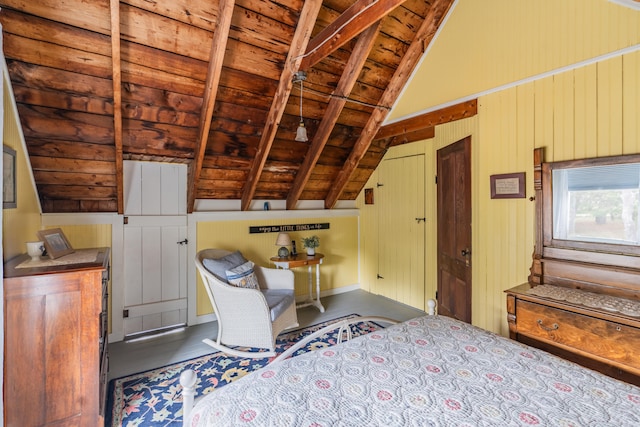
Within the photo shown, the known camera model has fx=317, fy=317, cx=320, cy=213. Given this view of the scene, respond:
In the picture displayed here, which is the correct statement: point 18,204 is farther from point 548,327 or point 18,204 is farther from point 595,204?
point 595,204

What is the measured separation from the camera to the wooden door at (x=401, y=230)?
4117 mm

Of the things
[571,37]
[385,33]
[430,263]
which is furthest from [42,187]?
[571,37]

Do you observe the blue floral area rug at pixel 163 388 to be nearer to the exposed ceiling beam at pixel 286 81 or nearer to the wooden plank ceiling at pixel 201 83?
the wooden plank ceiling at pixel 201 83

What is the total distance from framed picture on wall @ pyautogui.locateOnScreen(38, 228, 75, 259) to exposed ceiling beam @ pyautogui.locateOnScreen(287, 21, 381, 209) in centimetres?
238

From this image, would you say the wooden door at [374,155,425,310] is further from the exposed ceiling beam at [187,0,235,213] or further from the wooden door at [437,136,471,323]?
the exposed ceiling beam at [187,0,235,213]

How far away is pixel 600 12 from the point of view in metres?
2.13

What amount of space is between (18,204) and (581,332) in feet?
12.4

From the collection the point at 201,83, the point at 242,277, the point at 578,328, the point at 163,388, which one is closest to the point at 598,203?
the point at 578,328

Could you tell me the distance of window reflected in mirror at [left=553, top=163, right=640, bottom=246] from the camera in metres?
2.02

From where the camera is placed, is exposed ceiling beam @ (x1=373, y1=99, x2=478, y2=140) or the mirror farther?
exposed ceiling beam @ (x1=373, y1=99, x2=478, y2=140)

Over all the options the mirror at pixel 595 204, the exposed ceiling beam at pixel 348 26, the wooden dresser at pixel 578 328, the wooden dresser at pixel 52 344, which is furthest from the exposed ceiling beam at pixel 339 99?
the wooden dresser at pixel 52 344

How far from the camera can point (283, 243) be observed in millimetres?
3984

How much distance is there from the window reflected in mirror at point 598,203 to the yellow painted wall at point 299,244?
2923mm

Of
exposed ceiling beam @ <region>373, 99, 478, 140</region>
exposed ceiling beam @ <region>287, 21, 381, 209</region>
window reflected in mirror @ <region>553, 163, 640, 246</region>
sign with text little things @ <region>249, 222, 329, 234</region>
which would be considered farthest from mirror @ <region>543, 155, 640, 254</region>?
sign with text little things @ <region>249, 222, 329, 234</region>
